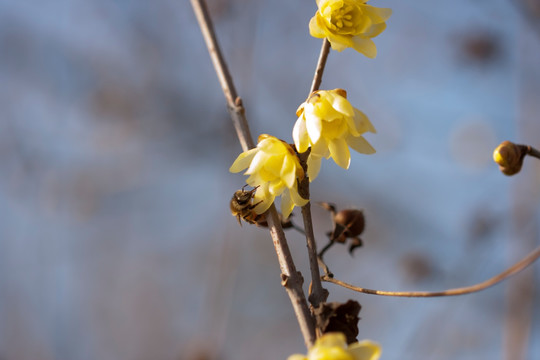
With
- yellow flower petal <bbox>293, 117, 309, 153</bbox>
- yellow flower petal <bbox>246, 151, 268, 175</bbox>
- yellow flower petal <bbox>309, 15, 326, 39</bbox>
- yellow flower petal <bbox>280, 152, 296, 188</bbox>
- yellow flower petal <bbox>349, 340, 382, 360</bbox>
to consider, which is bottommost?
yellow flower petal <bbox>349, 340, 382, 360</bbox>

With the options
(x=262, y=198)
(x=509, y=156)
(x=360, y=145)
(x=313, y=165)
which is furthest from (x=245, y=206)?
(x=509, y=156)

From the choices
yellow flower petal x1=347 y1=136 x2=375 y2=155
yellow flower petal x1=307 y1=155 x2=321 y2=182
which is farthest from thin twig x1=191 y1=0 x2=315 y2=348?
yellow flower petal x1=347 y1=136 x2=375 y2=155

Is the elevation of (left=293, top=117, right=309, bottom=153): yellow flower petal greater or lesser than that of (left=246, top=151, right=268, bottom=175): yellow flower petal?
greater

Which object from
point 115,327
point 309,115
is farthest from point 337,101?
point 115,327

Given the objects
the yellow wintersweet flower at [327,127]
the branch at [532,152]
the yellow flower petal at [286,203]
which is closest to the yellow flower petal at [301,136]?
the yellow wintersweet flower at [327,127]

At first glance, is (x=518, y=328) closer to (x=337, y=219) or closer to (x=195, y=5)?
(x=337, y=219)

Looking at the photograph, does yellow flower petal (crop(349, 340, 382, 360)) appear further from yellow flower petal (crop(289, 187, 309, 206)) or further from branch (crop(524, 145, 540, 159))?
branch (crop(524, 145, 540, 159))

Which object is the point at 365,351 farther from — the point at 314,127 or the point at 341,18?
the point at 341,18
